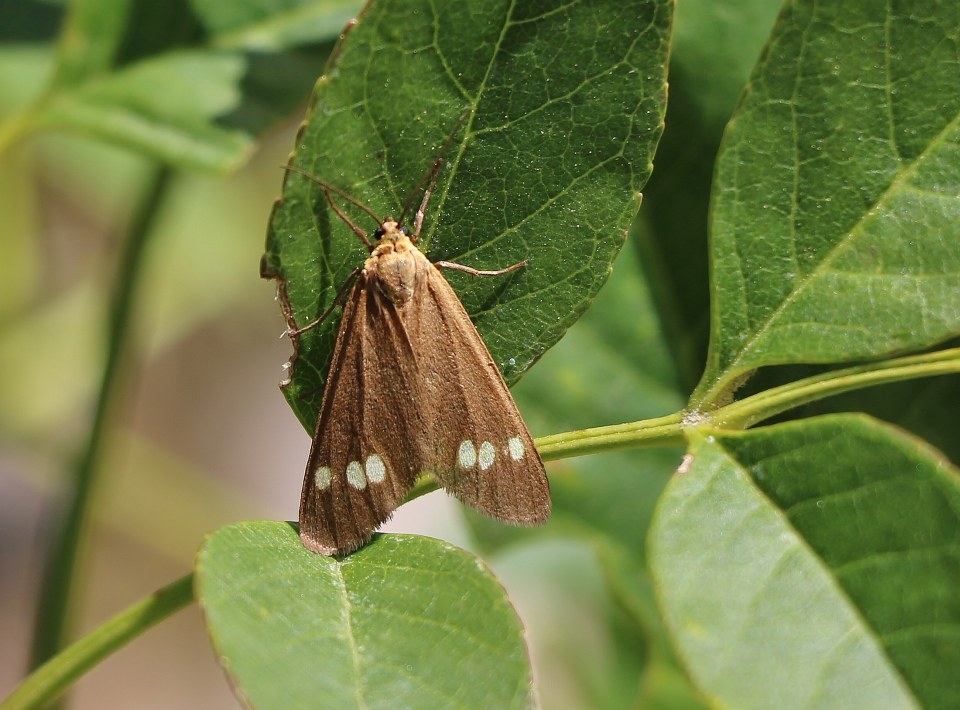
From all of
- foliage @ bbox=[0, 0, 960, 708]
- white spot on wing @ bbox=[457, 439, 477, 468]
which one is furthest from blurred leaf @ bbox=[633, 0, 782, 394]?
white spot on wing @ bbox=[457, 439, 477, 468]

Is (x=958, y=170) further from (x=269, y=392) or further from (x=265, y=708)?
(x=269, y=392)

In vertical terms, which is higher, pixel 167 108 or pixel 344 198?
pixel 167 108

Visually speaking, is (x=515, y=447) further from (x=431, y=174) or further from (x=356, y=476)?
(x=431, y=174)

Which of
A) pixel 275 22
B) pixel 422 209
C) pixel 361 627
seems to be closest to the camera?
pixel 361 627

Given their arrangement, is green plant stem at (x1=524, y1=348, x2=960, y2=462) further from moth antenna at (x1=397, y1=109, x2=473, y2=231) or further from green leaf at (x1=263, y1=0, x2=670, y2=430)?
moth antenna at (x1=397, y1=109, x2=473, y2=231)

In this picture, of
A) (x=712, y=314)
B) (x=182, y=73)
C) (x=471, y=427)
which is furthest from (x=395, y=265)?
(x=182, y=73)

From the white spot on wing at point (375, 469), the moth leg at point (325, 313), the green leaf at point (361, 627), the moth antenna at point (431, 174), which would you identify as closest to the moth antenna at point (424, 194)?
the moth antenna at point (431, 174)

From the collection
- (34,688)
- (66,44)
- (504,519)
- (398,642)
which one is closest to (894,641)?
(398,642)
